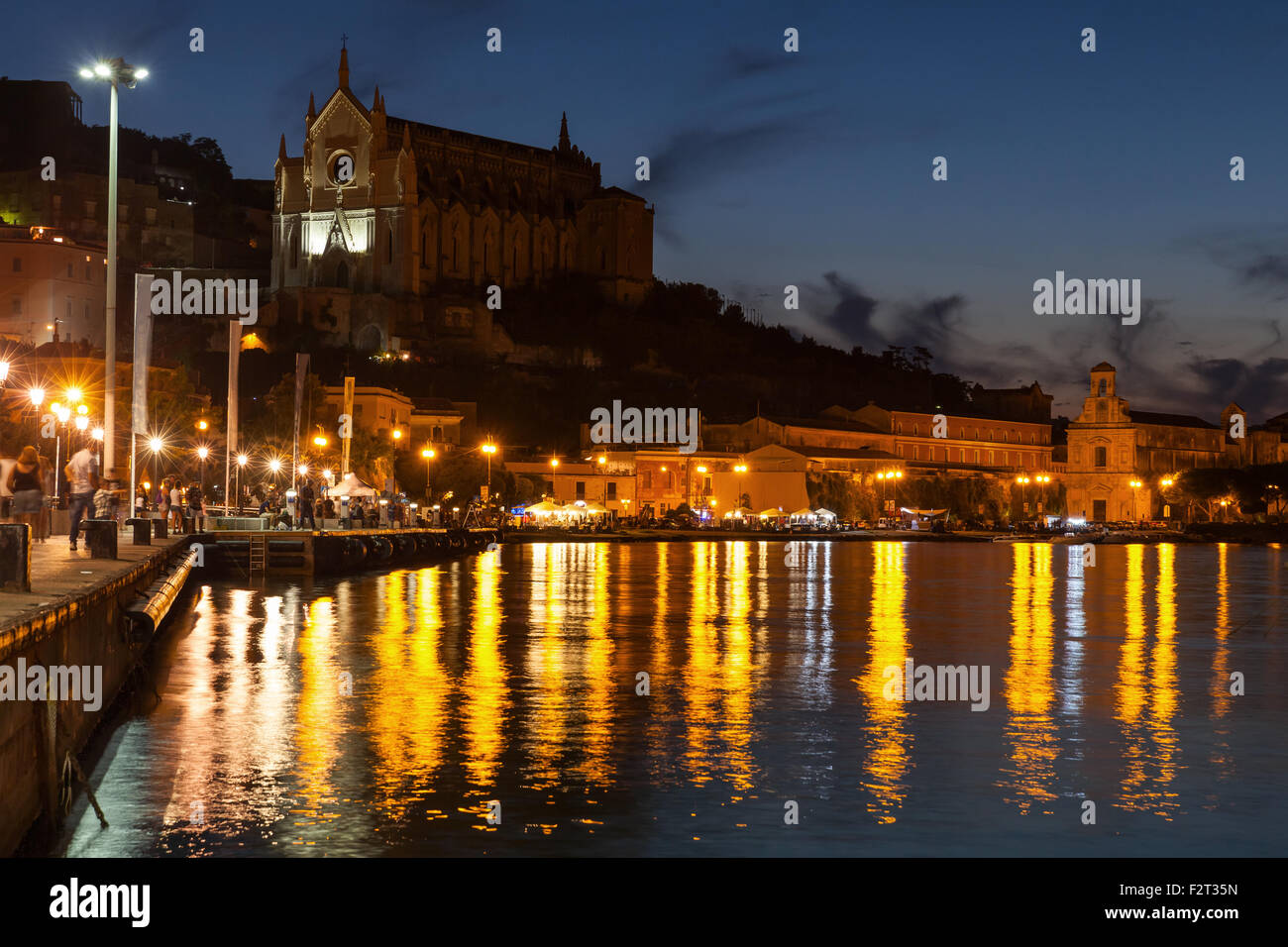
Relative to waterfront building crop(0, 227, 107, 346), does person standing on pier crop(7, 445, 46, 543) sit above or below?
below

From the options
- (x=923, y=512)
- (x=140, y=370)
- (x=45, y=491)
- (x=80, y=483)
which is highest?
(x=140, y=370)

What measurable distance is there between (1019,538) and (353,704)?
107 meters

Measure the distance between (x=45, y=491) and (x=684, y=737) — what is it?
49.4ft

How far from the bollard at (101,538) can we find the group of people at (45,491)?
89cm

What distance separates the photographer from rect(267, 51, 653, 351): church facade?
132750 millimetres

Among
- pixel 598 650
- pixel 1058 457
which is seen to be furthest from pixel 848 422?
pixel 598 650

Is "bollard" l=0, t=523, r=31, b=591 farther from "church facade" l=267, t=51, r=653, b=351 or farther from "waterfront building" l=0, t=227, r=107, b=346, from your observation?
"church facade" l=267, t=51, r=653, b=351

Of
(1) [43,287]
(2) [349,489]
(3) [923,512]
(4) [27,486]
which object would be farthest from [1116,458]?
(4) [27,486]

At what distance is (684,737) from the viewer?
18859mm

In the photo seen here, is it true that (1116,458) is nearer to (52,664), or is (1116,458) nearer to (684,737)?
(684,737)

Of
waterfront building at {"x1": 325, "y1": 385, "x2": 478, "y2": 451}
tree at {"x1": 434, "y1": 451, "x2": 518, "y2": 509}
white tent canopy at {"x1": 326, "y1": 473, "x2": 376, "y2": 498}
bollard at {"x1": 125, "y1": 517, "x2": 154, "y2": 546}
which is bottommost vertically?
bollard at {"x1": 125, "y1": 517, "x2": 154, "y2": 546}

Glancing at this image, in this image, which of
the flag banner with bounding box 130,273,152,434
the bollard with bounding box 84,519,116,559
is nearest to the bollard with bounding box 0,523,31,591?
the bollard with bounding box 84,519,116,559

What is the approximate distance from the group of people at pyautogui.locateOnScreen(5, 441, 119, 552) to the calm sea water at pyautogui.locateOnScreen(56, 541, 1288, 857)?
312 cm
